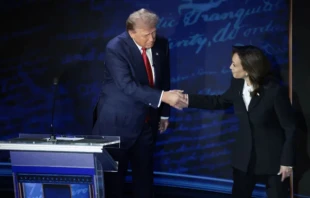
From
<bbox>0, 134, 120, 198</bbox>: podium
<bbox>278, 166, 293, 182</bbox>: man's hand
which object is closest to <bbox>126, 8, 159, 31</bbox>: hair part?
<bbox>0, 134, 120, 198</bbox>: podium

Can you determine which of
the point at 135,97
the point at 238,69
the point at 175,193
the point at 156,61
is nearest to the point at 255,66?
the point at 238,69

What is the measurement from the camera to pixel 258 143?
2.89m

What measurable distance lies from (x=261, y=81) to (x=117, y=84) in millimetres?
1016

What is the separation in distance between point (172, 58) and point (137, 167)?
3.57ft

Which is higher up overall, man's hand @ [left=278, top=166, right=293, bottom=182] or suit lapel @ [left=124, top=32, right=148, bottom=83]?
suit lapel @ [left=124, top=32, right=148, bottom=83]

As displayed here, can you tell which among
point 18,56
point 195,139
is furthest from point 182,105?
point 18,56

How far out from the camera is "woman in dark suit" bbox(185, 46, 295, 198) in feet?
9.25

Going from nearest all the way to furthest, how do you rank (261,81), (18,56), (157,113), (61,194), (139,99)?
(61,194) < (261,81) < (139,99) < (157,113) < (18,56)

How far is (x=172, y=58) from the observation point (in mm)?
3887

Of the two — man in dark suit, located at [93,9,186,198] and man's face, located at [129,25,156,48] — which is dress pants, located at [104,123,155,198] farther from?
man's face, located at [129,25,156,48]

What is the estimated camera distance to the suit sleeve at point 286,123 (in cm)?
280

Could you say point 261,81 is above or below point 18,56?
below

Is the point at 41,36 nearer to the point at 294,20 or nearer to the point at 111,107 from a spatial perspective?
the point at 111,107

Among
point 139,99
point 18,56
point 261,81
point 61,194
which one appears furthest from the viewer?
point 18,56
